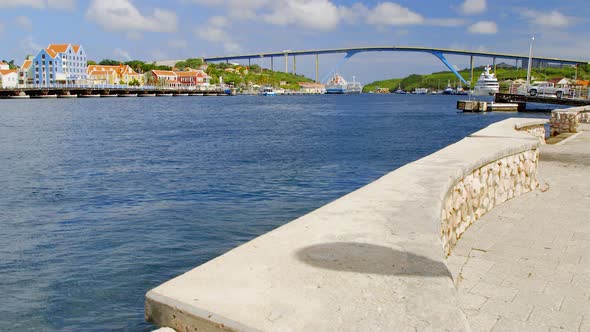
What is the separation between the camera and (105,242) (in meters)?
7.71

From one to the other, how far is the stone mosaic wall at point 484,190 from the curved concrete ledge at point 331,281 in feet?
2.76

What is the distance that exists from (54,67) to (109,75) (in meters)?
14.7

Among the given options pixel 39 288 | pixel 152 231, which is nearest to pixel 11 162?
pixel 152 231

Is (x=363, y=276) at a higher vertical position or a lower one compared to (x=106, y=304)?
higher

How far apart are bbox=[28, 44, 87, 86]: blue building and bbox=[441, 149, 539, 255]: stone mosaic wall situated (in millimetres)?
131789

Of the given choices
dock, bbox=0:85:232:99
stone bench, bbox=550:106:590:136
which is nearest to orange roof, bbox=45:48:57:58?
dock, bbox=0:85:232:99

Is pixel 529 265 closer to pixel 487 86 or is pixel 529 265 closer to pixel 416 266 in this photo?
pixel 416 266

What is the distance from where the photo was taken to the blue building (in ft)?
402

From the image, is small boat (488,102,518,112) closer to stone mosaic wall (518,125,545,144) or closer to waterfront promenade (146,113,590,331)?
stone mosaic wall (518,125,545,144)

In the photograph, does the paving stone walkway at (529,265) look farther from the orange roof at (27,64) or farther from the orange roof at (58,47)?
the orange roof at (27,64)

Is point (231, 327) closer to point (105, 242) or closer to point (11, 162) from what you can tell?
point (105, 242)

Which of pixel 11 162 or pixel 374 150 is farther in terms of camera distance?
pixel 374 150

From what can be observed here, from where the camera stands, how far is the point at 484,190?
6.48 metres

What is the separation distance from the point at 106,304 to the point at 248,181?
26.0 feet
